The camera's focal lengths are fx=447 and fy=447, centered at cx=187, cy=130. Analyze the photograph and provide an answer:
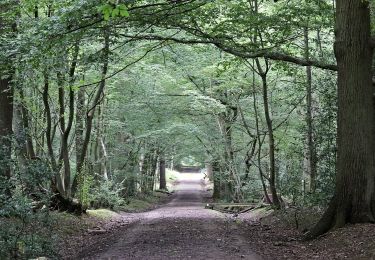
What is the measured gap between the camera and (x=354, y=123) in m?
9.79

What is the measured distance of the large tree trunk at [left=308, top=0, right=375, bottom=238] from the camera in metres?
9.67

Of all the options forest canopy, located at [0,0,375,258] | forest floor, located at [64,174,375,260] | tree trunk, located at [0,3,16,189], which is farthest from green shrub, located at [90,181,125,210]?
tree trunk, located at [0,3,16,189]

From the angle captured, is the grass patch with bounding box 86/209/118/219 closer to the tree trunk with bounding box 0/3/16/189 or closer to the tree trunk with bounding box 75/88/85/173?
the tree trunk with bounding box 75/88/85/173


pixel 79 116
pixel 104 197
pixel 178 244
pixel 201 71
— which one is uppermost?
pixel 201 71

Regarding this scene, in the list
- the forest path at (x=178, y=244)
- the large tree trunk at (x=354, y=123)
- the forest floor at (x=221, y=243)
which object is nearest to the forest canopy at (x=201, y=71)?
the large tree trunk at (x=354, y=123)

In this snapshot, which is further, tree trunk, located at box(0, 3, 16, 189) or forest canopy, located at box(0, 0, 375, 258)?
tree trunk, located at box(0, 3, 16, 189)

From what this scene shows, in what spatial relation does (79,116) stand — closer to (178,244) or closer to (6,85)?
(6,85)

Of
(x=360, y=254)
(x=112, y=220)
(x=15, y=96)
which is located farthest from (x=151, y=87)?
(x=360, y=254)

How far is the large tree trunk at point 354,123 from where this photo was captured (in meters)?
9.67

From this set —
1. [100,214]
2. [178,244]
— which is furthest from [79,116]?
[178,244]

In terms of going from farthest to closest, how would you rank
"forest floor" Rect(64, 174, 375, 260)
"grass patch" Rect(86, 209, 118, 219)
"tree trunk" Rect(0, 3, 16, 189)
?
1. "grass patch" Rect(86, 209, 118, 219)
2. "tree trunk" Rect(0, 3, 16, 189)
3. "forest floor" Rect(64, 174, 375, 260)

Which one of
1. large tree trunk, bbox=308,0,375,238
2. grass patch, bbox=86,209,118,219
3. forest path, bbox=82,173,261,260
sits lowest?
grass patch, bbox=86,209,118,219

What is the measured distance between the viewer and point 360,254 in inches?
311

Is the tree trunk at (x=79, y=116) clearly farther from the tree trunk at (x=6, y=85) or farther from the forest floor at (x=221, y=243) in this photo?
the tree trunk at (x=6, y=85)
